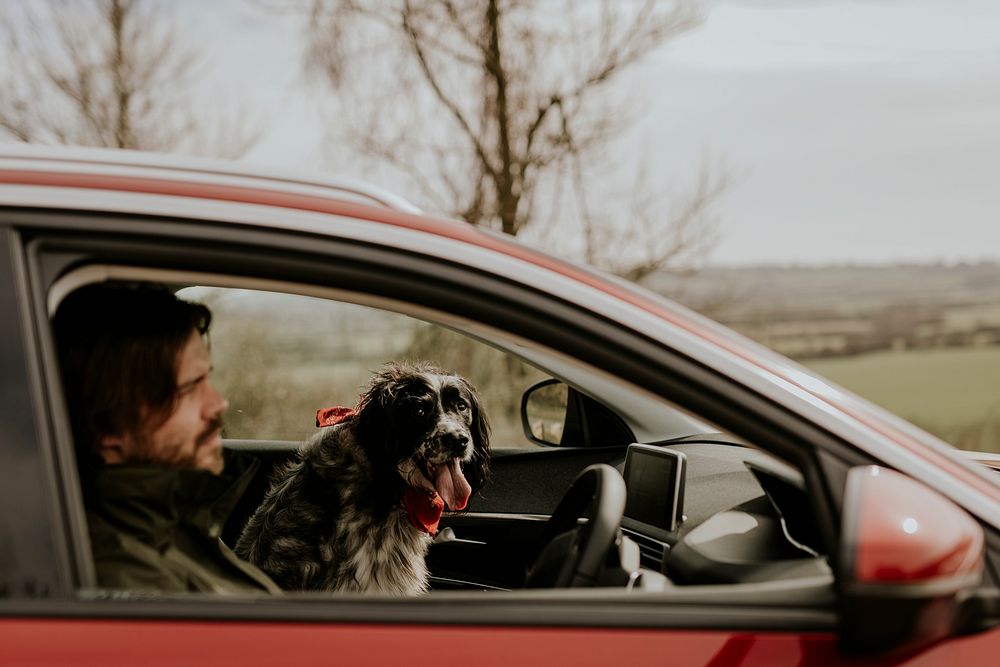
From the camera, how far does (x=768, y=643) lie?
1275 millimetres

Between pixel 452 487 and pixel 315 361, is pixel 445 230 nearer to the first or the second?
pixel 452 487

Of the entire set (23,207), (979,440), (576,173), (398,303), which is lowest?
(979,440)

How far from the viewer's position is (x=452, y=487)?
121 inches

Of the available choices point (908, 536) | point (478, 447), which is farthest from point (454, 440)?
point (908, 536)

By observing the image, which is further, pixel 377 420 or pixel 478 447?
pixel 478 447

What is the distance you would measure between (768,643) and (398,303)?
0.71 m

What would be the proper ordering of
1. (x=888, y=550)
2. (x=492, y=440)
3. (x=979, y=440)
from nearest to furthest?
(x=888, y=550) → (x=492, y=440) → (x=979, y=440)

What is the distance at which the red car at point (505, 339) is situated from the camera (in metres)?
1.23

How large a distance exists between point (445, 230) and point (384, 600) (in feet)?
1.81

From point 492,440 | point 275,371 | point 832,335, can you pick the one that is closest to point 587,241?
point 275,371

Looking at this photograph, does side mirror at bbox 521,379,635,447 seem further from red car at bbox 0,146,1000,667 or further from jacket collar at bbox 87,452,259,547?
jacket collar at bbox 87,452,259,547

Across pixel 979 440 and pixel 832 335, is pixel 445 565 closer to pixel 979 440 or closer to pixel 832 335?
pixel 979 440

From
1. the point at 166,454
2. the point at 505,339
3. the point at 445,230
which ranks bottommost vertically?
the point at 166,454

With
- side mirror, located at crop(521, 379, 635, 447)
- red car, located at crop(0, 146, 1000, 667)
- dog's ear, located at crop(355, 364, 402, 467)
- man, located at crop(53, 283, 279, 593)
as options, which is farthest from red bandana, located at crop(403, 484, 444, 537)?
red car, located at crop(0, 146, 1000, 667)
